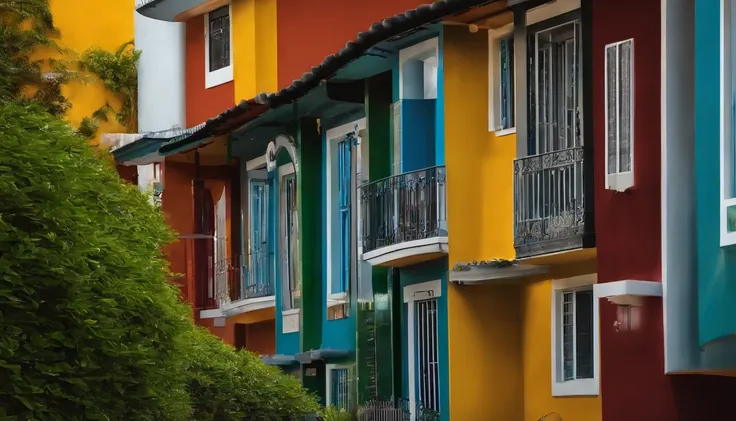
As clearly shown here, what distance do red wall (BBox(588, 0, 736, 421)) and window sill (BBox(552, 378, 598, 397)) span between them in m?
2.62

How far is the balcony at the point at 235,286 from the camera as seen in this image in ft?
110

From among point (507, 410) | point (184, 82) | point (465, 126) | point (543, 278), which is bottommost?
point (507, 410)

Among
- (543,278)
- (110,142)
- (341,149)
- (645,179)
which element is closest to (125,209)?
(645,179)

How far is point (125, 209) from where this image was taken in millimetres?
18578

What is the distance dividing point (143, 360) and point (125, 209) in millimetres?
2720

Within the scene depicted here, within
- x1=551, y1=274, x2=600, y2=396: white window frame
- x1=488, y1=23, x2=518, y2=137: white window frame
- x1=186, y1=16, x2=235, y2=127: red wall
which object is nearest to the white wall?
x1=186, y1=16, x2=235, y2=127: red wall

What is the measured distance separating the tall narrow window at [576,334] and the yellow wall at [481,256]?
0.69 meters

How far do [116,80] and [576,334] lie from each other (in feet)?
69.0

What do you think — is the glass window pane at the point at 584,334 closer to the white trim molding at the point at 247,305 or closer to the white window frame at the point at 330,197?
the white window frame at the point at 330,197

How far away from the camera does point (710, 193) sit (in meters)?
18.6

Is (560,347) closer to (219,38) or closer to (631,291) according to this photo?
(631,291)

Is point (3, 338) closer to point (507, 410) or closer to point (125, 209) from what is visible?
point (125, 209)

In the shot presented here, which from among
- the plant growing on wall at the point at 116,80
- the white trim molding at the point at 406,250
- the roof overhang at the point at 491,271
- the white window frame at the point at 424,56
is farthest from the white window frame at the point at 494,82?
the plant growing on wall at the point at 116,80

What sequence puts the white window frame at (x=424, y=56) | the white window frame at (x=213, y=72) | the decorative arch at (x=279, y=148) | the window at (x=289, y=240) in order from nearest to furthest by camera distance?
the white window frame at (x=424, y=56) < the decorative arch at (x=279, y=148) < the window at (x=289, y=240) < the white window frame at (x=213, y=72)
